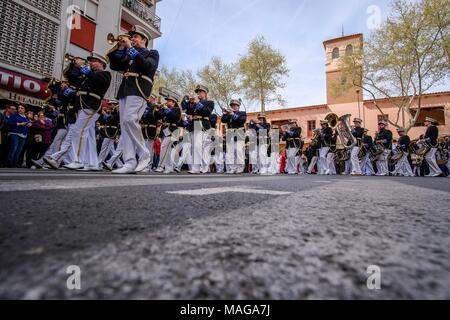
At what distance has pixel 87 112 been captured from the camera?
17.5 ft

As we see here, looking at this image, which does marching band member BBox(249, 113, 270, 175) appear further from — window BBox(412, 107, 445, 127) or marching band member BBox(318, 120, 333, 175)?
window BBox(412, 107, 445, 127)

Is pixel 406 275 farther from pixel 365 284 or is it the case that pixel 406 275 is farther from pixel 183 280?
pixel 183 280

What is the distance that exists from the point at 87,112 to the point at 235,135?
600cm

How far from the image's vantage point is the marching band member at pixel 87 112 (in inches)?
209

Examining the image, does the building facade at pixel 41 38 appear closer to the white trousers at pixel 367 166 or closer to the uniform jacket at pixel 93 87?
the uniform jacket at pixel 93 87

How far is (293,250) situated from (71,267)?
1.37ft

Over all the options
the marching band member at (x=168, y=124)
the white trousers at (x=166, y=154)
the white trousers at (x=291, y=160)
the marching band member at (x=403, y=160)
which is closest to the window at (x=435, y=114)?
the marching band member at (x=403, y=160)

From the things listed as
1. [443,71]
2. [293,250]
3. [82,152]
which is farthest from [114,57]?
[443,71]

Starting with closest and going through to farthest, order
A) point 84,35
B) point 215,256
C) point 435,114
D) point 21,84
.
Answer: point 215,256, point 21,84, point 84,35, point 435,114

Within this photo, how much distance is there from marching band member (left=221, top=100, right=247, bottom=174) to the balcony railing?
41.3 feet

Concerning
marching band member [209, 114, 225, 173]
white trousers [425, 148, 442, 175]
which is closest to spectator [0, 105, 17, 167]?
marching band member [209, 114, 225, 173]

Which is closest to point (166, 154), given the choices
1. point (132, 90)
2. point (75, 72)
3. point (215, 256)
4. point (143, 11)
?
point (75, 72)

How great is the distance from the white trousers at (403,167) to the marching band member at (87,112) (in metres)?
12.2

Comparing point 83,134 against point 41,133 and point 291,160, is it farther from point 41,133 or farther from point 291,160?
point 291,160
